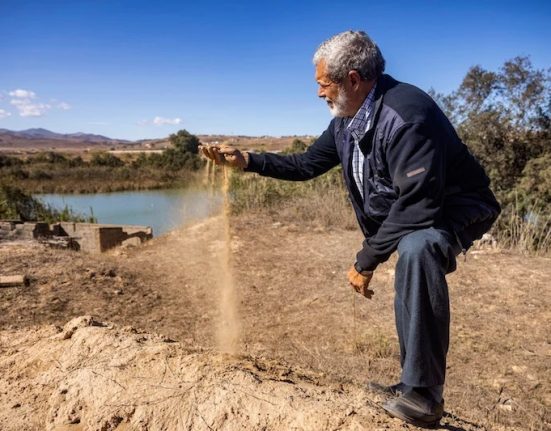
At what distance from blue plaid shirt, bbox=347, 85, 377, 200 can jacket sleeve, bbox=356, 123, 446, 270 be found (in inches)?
7.5

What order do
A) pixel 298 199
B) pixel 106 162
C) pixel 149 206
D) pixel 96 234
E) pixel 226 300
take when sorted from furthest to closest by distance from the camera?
pixel 106 162
pixel 149 206
pixel 298 199
pixel 96 234
pixel 226 300

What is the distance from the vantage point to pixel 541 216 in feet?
30.2

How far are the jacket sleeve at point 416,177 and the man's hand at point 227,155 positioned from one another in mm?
1121

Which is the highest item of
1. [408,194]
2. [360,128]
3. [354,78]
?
[354,78]

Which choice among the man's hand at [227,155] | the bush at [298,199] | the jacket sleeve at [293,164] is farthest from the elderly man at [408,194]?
the bush at [298,199]

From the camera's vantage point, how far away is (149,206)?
18.4m

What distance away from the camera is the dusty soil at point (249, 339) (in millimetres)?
1980

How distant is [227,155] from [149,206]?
1621cm

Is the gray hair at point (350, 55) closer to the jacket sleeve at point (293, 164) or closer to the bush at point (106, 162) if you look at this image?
the jacket sleeve at point (293, 164)

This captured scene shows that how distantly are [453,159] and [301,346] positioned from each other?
100 inches

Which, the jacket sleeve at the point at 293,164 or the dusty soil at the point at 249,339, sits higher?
the jacket sleeve at the point at 293,164

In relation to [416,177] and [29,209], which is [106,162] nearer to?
[29,209]

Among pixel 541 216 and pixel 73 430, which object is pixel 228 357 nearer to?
pixel 73 430

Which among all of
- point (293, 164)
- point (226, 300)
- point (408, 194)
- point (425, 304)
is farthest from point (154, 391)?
point (226, 300)
